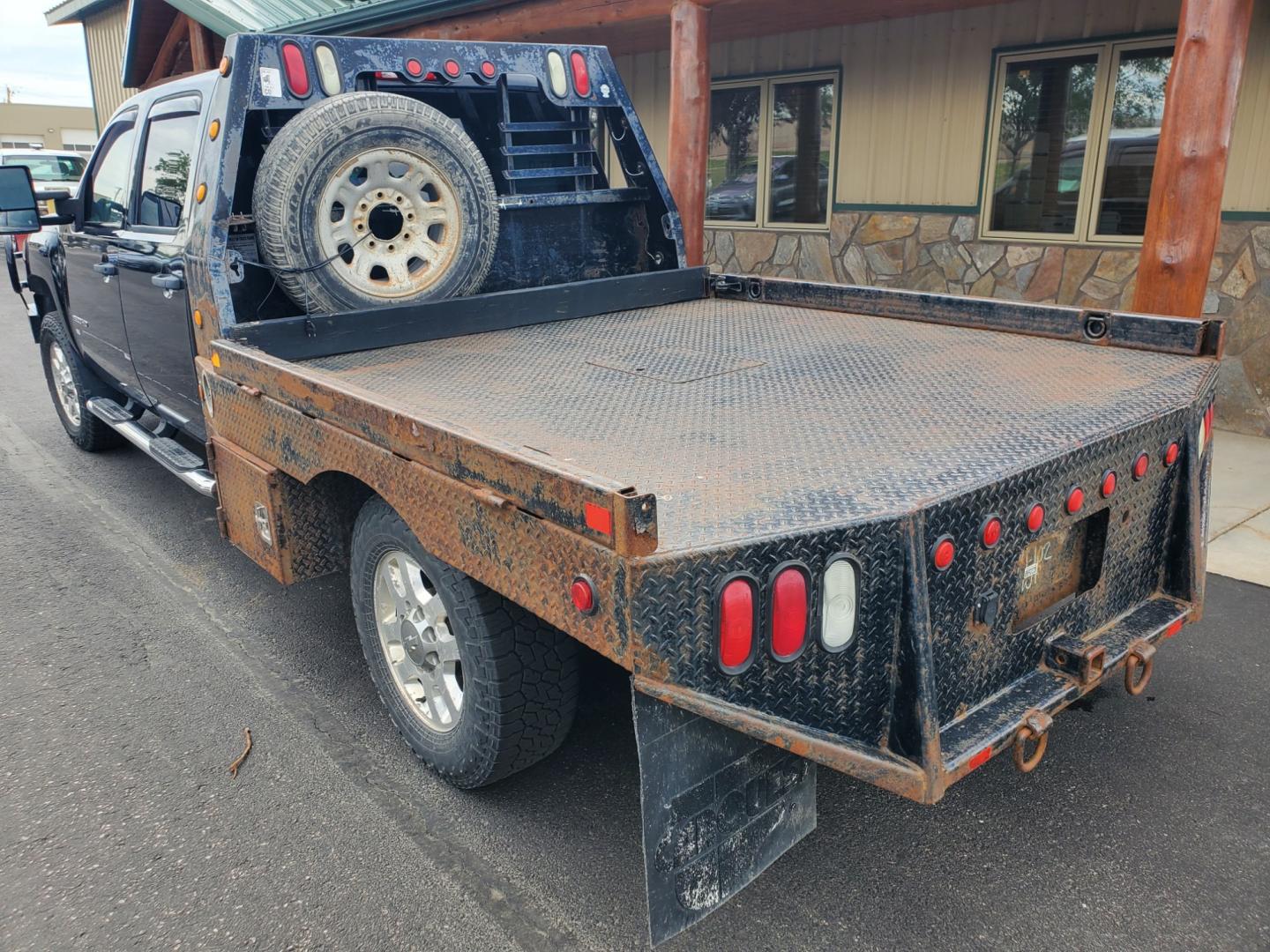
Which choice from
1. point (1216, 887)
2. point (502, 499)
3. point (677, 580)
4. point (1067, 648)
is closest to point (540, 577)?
point (502, 499)

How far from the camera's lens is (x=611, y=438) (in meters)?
2.68

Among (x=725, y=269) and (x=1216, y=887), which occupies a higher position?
(x=725, y=269)

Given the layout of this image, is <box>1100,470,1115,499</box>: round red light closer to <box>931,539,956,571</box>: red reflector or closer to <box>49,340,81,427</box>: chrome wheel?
<box>931,539,956,571</box>: red reflector

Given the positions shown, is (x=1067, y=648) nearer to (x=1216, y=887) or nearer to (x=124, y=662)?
(x=1216, y=887)

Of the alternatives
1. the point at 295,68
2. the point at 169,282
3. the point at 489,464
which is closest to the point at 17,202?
the point at 169,282

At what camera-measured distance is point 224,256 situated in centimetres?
371

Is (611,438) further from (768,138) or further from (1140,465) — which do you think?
(768,138)

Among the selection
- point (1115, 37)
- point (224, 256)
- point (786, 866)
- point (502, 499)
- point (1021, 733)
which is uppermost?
point (1115, 37)

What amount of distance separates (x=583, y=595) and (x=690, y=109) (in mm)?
6211

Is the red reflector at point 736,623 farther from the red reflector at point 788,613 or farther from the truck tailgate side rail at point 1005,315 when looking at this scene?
the truck tailgate side rail at point 1005,315

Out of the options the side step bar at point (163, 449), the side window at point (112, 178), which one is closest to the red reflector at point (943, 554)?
the side step bar at point (163, 449)

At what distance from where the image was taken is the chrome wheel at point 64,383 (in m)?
6.19

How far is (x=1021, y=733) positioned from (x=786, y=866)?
2.50 ft

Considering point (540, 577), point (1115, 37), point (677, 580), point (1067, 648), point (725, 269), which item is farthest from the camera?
point (725, 269)
